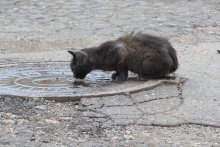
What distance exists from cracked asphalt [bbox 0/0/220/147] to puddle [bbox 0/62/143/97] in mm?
314

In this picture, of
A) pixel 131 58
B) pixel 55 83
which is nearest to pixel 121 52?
pixel 131 58

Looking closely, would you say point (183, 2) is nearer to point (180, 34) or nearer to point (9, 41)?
point (180, 34)

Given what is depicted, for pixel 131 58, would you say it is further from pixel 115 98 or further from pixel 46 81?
pixel 46 81

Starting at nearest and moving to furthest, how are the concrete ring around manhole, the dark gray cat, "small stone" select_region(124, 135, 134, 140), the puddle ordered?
"small stone" select_region(124, 135, 134, 140) → the concrete ring around manhole → the puddle → the dark gray cat

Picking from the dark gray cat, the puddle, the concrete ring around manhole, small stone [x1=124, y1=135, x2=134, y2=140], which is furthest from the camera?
the dark gray cat

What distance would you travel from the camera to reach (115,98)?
671cm

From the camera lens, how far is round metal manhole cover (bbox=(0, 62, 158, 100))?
691 cm

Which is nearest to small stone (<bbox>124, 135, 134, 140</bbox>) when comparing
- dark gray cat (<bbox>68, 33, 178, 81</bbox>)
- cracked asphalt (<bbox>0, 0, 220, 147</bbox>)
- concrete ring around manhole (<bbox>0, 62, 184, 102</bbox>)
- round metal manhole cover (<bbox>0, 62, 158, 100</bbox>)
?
cracked asphalt (<bbox>0, 0, 220, 147</bbox>)

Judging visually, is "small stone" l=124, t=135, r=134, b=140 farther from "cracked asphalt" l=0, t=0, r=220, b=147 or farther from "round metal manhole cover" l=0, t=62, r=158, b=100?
"round metal manhole cover" l=0, t=62, r=158, b=100

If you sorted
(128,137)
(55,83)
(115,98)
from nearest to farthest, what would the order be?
(128,137) < (115,98) < (55,83)

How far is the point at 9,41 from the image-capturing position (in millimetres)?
Result: 10758

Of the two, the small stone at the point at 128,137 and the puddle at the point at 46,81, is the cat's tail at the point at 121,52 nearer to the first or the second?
the puddle at the point at 46,81

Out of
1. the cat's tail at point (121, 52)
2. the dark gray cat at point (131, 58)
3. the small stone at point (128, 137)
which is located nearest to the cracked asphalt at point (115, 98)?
the small stone at point (128, 137)

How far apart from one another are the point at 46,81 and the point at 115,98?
1.15m
